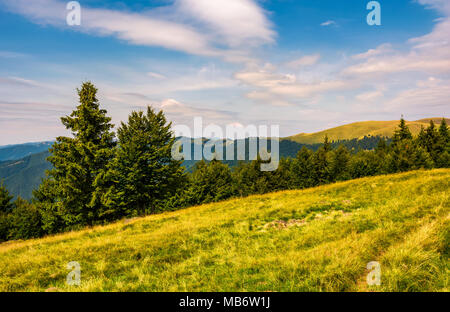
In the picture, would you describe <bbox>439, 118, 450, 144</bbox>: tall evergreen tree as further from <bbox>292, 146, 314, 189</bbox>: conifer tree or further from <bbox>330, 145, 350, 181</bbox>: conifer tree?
<bbox>292, 146, 314, 189</bbox>: conifer tree

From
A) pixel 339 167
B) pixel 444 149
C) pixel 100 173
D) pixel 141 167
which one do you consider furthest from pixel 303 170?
pixel 100 173

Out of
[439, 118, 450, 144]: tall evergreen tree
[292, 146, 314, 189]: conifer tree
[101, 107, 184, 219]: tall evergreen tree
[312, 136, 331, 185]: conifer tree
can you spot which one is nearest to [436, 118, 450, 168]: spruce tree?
[439, 118, 450, 144]: tall evergreen tree

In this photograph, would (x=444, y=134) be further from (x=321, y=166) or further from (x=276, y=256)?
(x=276, y=256)

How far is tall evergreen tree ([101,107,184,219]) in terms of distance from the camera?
25.4 metres

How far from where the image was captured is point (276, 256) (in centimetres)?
671

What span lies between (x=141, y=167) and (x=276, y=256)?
2305cm

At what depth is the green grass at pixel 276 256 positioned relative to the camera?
5078 mm

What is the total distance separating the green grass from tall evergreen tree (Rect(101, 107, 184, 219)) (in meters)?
14.0

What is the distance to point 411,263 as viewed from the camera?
520 cm

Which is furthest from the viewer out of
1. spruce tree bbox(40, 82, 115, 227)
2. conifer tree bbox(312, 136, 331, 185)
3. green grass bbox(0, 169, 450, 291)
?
conifer tree bbox(312, 136, 331, 185)

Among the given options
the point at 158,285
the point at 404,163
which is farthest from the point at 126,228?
the point at 404,163

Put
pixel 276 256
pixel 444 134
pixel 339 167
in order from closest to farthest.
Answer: pixel 276 256, pixel 444 134, pixel 339 167

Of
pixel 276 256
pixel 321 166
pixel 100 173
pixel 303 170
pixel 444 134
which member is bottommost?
pixel 303 170
